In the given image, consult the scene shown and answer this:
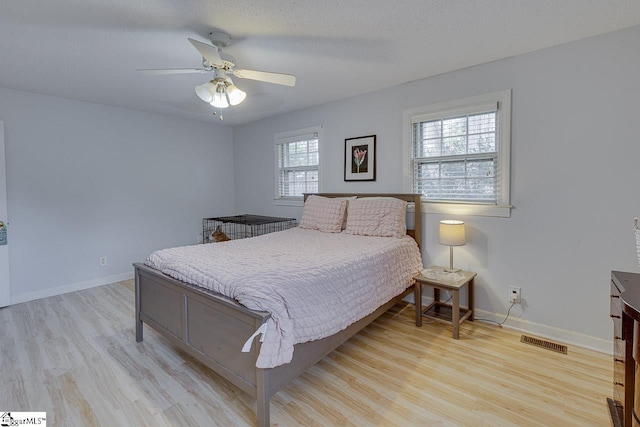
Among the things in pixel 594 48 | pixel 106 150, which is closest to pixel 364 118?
pixel 594 48

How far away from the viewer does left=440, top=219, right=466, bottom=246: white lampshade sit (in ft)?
8.94

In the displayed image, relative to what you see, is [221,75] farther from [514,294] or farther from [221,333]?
[514,294]

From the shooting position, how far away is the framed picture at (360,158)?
358 centimetres

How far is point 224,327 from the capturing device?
1809mm

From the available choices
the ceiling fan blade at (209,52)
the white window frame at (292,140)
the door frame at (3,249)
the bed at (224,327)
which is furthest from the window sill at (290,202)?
the door frame at (3,249)

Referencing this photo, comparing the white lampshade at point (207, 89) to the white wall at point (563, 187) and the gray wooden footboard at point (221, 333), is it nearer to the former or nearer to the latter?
the gray wooden footboard at point (221, 333)

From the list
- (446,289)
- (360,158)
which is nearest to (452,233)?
(446,289)

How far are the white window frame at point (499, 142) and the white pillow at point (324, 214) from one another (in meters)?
0.79

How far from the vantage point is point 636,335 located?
41.5 inches

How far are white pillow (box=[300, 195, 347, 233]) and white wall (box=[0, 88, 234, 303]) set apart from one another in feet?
7.30

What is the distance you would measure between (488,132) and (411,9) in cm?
144

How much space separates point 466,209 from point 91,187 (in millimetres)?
4460

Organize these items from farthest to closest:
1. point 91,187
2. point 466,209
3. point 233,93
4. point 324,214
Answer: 1. point 91,187
2. point 324,214
3. point 466,209
4. point 233,93

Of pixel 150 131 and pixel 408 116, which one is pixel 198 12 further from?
pixel 150 131
